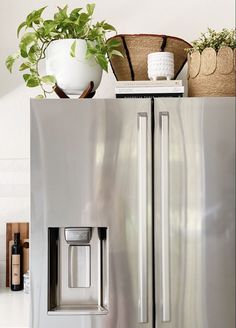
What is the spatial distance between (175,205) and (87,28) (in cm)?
77

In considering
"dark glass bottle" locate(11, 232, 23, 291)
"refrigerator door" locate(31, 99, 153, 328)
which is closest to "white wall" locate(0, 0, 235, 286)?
"dark glass bottle" locate(11, 232, 23, 291)

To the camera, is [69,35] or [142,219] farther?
[69,35]

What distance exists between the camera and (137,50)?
221 cm

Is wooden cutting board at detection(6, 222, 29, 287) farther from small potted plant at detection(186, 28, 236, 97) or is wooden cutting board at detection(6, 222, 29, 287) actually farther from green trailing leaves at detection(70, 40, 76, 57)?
small potted plant at detection(186, 28, 236, 97)

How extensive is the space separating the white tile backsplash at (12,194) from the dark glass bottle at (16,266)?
0.39 feet

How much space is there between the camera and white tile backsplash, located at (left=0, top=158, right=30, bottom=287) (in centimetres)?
257

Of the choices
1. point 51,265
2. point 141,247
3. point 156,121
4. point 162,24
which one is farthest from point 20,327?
point 162,24

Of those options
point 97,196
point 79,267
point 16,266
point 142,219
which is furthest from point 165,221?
point 16,266

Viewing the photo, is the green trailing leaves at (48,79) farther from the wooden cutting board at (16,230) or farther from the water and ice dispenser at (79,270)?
the wooden cutting board at (16,230)

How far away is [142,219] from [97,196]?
18 centimetres

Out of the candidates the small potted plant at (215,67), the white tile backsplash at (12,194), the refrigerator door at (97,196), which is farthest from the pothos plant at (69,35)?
the white tile backsplash at (12,194)

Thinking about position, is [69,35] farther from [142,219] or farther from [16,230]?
[16,230]

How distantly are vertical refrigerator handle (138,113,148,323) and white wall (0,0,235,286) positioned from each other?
0.73 metres

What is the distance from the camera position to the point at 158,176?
1929mm
